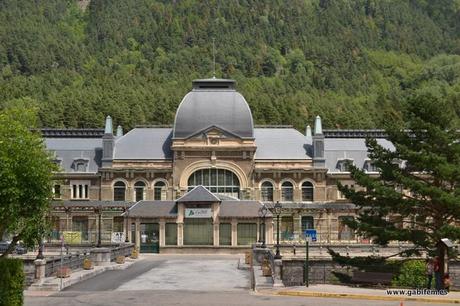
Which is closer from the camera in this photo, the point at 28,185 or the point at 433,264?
the point at 433,264

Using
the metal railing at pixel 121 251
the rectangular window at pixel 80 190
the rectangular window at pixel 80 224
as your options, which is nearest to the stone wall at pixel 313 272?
the metal railing at pixel 121 251

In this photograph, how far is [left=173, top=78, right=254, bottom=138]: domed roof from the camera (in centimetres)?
8388

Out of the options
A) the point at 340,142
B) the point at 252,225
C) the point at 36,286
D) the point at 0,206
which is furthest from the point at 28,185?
the point at 340,142

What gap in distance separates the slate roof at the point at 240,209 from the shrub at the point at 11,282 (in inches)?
1863

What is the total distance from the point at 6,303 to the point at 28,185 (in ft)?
55.2

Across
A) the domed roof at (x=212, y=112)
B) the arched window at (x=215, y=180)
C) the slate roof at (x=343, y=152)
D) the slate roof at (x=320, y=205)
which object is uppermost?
the domed roof at (x=212, y=112)

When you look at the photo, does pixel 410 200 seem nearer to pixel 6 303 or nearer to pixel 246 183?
pixel 6 303

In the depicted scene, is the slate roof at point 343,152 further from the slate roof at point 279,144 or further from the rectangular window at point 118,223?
the rectangular window at point 118,223

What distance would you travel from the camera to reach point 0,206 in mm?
41812

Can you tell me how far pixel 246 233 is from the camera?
75438 millimetres

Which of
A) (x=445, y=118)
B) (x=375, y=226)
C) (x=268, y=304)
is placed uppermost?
(x=445, y=118)

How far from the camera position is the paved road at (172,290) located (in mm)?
33656

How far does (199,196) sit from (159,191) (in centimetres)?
894

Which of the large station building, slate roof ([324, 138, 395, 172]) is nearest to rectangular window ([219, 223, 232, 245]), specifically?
the large station building
